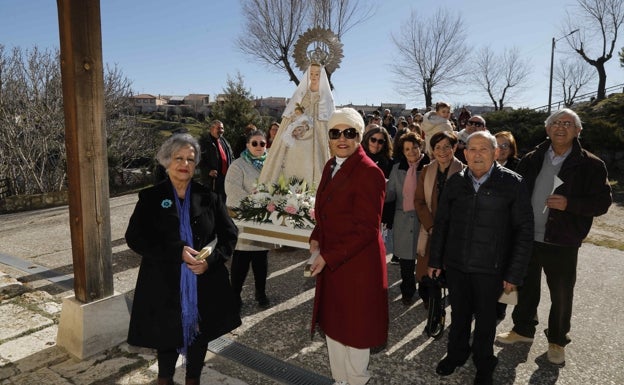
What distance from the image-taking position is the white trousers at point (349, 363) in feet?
9.30

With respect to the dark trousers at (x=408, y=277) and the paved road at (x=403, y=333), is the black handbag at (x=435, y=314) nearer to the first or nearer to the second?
the paved road at (x=403, y=333)

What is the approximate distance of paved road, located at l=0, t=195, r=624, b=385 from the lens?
329cm

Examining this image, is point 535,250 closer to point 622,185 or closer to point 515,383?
point 515,383

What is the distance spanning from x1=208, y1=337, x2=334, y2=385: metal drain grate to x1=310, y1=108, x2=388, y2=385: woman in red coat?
475mm

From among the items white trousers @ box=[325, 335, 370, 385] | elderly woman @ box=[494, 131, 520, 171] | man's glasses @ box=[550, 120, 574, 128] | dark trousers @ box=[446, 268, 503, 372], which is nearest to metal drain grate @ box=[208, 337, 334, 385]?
white trousers @ box=[325, 335, 370, 385]

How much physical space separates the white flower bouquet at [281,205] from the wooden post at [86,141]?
1.31 meters

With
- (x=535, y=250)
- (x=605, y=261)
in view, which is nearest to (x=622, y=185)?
(x=605, y=261)

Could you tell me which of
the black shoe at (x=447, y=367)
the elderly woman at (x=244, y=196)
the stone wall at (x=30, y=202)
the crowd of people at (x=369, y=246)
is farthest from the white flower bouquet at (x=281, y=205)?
the stone wall at (x=30, y=202)

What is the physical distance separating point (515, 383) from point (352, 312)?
1.53 m

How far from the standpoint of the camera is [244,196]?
177 inches

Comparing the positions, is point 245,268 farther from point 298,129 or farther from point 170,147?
point 170,147

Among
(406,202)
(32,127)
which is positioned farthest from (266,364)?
(32,127)

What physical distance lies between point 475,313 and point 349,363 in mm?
1039

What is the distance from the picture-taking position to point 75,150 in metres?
3.22
